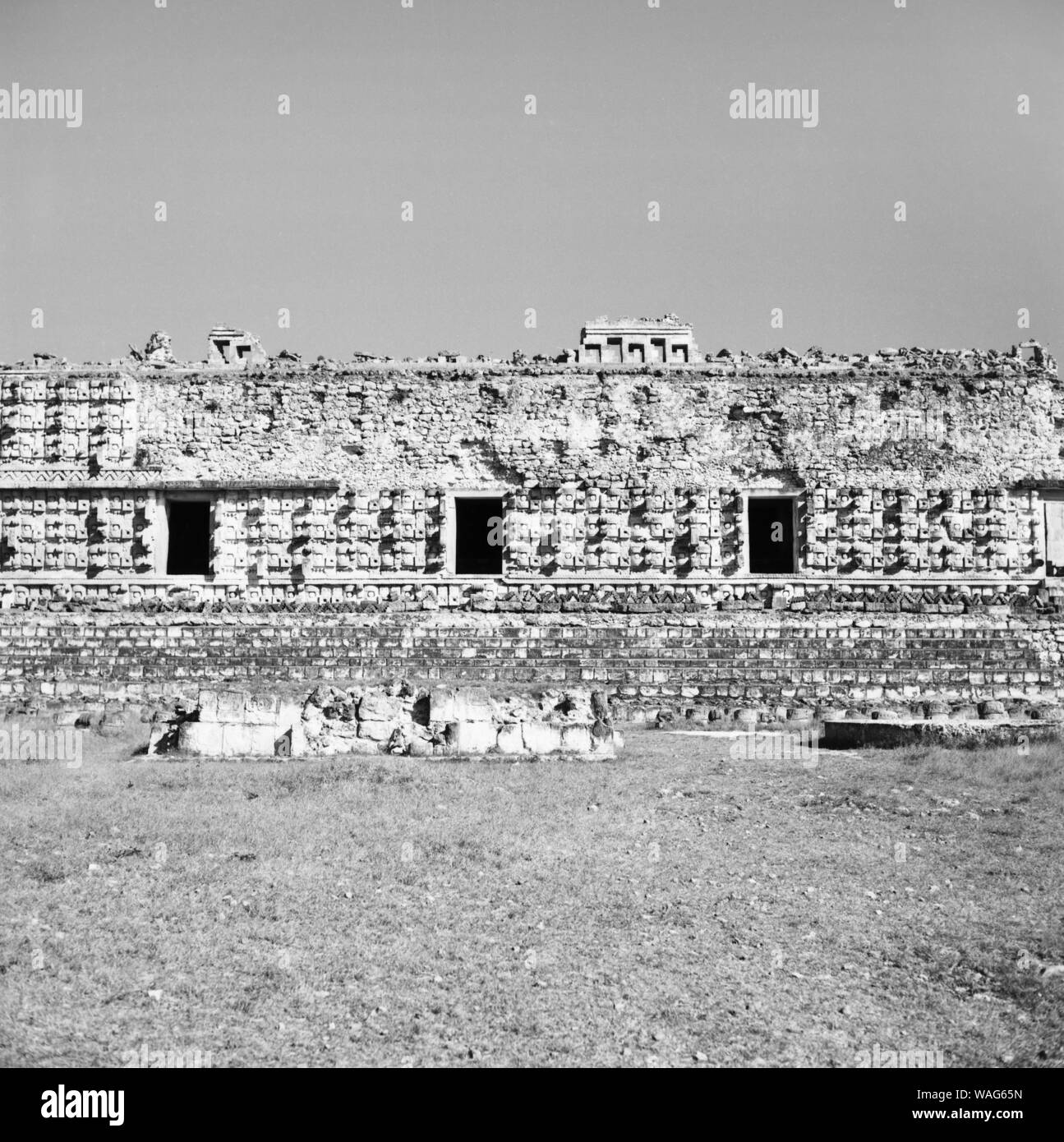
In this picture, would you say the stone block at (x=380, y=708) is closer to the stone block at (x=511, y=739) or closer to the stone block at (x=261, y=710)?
the stone block at (x=261, y=710)

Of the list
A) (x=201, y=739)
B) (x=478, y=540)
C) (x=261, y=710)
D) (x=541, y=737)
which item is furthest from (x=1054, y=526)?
(x=201, y=739)

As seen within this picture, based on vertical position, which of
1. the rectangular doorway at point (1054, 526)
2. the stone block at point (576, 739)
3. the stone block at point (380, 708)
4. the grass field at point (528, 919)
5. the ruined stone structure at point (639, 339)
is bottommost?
the grass field at point (528, 919)

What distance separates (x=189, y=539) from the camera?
26047mm

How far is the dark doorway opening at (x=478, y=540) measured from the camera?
80.3ft

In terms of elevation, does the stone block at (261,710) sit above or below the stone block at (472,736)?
above

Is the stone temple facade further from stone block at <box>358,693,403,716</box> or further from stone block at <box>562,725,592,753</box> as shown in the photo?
stone block at <box>562,725,592,753</box>

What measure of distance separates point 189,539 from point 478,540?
24.1 feet

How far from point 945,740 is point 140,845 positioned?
836 cm

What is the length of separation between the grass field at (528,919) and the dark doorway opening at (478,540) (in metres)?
14.9

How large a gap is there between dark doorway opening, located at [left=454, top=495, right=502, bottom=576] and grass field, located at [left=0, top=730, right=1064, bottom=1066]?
1488cm

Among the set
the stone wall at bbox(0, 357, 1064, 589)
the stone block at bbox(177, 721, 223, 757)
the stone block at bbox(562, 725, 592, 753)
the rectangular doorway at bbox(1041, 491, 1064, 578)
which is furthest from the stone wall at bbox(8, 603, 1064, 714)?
the stone block at bbox(177, 721, 223, 757)

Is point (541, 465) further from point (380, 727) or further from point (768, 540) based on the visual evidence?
point (380, 727)

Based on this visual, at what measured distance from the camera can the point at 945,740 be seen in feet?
37.2

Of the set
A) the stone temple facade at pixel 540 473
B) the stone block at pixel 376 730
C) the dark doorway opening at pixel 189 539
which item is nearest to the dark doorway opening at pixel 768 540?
the stone temple facade at pixel 540 473
